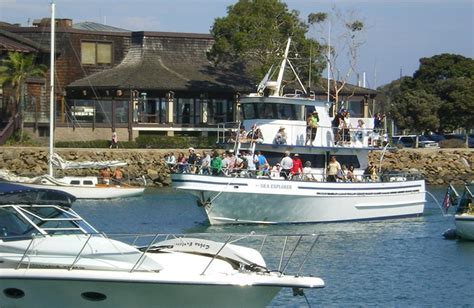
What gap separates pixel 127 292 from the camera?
18203 millimetres

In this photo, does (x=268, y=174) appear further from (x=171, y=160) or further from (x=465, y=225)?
(x=171, y=160)

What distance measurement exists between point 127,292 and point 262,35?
51.9m

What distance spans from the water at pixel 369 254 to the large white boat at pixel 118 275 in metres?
4.02

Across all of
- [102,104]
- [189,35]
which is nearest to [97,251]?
[102,104]

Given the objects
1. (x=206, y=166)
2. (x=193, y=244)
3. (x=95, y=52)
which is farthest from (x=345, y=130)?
Answer: (x=95, y=52)

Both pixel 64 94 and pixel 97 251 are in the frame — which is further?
pixel 64 94

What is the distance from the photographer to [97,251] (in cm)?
1867

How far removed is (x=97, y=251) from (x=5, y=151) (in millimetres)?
41420

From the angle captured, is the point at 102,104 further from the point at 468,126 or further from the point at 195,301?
the point at 195,301

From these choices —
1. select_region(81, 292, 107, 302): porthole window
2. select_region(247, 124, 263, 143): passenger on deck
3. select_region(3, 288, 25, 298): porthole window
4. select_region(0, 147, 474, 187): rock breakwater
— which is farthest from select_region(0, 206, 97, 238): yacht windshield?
select_region(0, 147, 474, 187): rock breakwater

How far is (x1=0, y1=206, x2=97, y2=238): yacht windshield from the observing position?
19.3m

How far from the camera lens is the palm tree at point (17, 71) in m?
64.4

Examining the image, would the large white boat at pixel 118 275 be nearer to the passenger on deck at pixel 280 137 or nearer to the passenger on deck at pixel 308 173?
the passenger on deck at pixel 308 173

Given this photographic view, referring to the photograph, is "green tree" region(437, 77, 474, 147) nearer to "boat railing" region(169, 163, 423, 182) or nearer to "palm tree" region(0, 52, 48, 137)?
"palm tree" region(0, 52, 48, 137)
